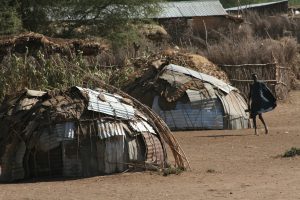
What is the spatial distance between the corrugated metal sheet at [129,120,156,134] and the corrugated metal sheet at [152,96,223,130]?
8.38 metres

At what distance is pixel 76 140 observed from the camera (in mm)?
12844

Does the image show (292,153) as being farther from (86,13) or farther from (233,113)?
(86,13)

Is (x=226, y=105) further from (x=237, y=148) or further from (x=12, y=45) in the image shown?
(x=12, y=45)

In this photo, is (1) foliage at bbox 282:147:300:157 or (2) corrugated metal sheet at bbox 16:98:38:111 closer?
(2) corrugated metal sheet at bbox 16:98:38:111

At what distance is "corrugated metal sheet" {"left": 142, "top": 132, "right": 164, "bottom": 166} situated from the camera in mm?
13289

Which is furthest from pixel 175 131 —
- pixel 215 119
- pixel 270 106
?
pixel 270 106

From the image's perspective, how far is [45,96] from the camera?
13727 mm

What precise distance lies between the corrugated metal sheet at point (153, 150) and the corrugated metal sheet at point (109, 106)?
1.72ft

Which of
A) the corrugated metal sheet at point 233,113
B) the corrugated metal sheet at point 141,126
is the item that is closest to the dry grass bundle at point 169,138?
the corrugated metal sheet at point 141,126

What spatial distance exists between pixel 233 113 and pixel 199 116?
1060mm

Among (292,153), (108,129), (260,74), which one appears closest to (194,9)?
(260,74)

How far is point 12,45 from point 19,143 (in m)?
9.55

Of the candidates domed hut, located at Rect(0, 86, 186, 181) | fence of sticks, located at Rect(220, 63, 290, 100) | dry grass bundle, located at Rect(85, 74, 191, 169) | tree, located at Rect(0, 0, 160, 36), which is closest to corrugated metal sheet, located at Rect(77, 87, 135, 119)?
domed hut, located at Rect(0, 86, 186, 181)

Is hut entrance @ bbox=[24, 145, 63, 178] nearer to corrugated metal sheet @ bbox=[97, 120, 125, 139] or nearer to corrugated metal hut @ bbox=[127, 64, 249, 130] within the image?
corrugated metal sheet @ bbox=[97, 120, 125, 139]
